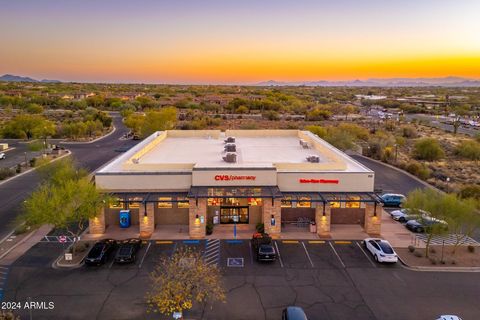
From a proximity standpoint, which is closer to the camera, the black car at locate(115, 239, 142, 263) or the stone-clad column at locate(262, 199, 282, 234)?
the black car at locate(115, 239, 142, 263)

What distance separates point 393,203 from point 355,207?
808 cm

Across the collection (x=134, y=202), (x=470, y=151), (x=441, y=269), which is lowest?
(x=441, y=269)

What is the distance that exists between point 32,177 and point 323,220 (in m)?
38.0

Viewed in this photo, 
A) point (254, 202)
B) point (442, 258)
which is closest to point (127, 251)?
point (254, 202)

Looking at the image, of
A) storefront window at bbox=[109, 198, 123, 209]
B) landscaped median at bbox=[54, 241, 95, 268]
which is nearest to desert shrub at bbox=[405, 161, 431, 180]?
storefront window at bbox=[109, 198, 123, 209]

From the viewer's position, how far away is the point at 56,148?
65875mm

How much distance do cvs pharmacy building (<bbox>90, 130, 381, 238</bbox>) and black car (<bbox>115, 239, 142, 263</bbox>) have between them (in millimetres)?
3095

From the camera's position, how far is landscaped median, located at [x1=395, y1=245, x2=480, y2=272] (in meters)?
25.9

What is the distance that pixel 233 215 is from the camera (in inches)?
1291

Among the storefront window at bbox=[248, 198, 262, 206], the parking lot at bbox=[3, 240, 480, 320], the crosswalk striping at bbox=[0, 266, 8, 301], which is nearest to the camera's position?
the parking lot at bbox=[3, 240, 480, 320]

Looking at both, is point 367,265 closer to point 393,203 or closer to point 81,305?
point 393,203

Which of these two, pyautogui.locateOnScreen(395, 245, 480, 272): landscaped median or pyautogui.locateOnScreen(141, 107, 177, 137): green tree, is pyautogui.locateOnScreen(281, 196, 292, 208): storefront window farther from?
pyautogui.locateOnScreen(141, 107, 177, 137): green tree

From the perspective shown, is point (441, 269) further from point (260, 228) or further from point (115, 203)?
point (115, 203)

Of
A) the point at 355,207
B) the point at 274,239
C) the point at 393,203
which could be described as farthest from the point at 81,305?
the point at 393,203
